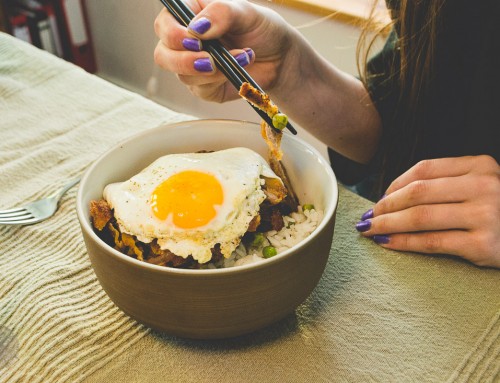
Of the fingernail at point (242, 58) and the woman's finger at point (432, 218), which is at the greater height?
the fingernail at point (242, 58)

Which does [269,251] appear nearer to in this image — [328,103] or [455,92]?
[328,103]

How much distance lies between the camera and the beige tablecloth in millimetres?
733

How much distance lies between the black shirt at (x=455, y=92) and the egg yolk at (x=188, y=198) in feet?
2.15

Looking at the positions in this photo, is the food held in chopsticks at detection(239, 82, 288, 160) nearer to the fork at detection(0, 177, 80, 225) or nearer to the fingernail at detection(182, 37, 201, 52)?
the fingernail at detection(182, 37, 201, 52)

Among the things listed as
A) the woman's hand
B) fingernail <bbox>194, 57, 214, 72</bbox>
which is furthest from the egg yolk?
the woman's hand

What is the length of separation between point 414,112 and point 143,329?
0.86m

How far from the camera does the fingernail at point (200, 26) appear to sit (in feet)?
2.94

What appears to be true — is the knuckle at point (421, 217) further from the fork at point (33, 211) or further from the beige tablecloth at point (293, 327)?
the fork at point (33, 211)

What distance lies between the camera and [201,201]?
803mm

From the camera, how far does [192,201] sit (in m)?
0.80

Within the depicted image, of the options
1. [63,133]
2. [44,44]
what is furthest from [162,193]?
[44,44]

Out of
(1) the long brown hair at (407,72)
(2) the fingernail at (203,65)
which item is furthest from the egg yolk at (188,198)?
(1) the long brown hair at (407,72)

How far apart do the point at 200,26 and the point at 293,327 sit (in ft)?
1.74

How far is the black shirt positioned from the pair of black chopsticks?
1.79ft
